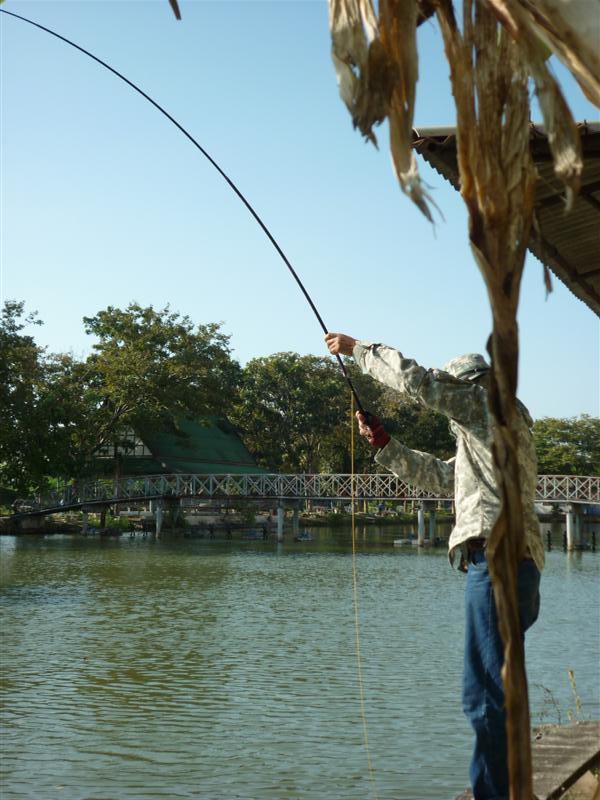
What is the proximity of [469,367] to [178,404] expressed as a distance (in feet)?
120

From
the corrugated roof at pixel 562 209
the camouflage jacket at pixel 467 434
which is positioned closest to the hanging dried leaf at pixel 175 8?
the camouflage jacket at pixel 467 434

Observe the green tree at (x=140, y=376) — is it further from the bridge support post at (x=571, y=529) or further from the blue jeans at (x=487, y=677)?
the blue jeans at (x=487, y=677)

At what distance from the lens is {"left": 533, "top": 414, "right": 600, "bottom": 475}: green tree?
58875 mm

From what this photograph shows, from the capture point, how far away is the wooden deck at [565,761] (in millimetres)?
3723

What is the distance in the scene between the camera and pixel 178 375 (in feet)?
127

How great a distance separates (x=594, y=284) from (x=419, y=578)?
18.9 m

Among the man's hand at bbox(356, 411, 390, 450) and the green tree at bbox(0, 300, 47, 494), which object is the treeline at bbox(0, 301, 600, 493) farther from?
the man's hand at bbox(356, 411, 390, 450)

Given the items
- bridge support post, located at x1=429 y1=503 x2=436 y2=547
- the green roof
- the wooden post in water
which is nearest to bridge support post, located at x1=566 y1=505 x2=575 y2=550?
the wooden post in water

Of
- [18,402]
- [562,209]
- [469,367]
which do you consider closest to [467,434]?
[469,367]

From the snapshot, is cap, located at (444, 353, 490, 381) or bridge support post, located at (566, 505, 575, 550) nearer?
cap, located at (444, 353, 490, 381)

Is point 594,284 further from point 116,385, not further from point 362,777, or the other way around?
point 116,385

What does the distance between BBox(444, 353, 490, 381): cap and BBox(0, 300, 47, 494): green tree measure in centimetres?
2975

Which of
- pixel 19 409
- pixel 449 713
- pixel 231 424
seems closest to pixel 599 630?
pixel 449 713

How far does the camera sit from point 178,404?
3897 centimetres
